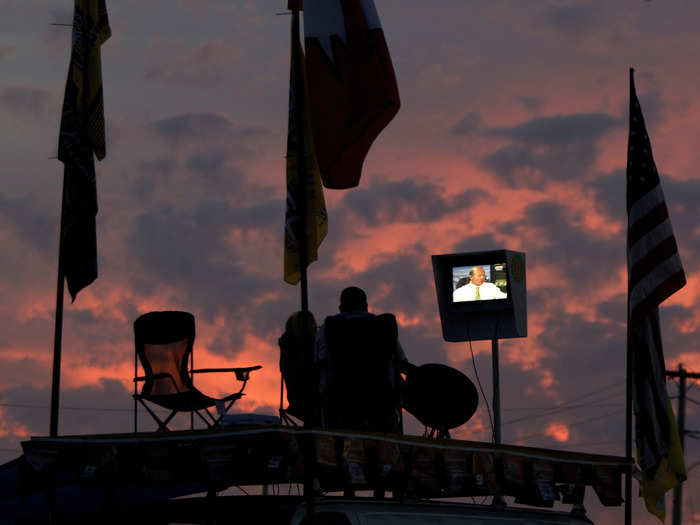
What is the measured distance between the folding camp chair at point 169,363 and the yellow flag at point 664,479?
3.43m

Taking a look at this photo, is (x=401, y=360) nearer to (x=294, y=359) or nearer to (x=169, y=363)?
(x=294, y=359)

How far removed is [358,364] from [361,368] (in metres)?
0.03

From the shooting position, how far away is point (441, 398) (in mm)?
9820

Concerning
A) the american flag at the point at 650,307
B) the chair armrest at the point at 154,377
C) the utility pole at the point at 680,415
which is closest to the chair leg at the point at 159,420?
the chair armrest at the point at 154,377

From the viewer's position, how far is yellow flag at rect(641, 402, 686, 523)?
1007 cm

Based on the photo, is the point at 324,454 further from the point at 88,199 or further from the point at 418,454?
the point at 88,199

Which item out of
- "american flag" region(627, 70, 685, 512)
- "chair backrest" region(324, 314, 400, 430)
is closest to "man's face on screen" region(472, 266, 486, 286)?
"american flag" region(627, 70, 685, 512)

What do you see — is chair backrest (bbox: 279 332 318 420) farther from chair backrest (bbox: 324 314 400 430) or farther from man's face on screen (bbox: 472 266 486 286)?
man's face on screen (bbox: 472 266 486 286)

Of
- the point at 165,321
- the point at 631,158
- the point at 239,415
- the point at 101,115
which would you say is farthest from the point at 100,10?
the point at 631,158

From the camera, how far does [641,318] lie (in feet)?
33.8

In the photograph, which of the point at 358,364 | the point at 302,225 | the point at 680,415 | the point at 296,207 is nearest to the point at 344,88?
the point at 302,225

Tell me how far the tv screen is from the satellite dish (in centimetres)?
132

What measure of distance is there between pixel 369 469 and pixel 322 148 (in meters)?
2.07

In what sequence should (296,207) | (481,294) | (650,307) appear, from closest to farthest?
(296,207), (650,307), (481,294)
